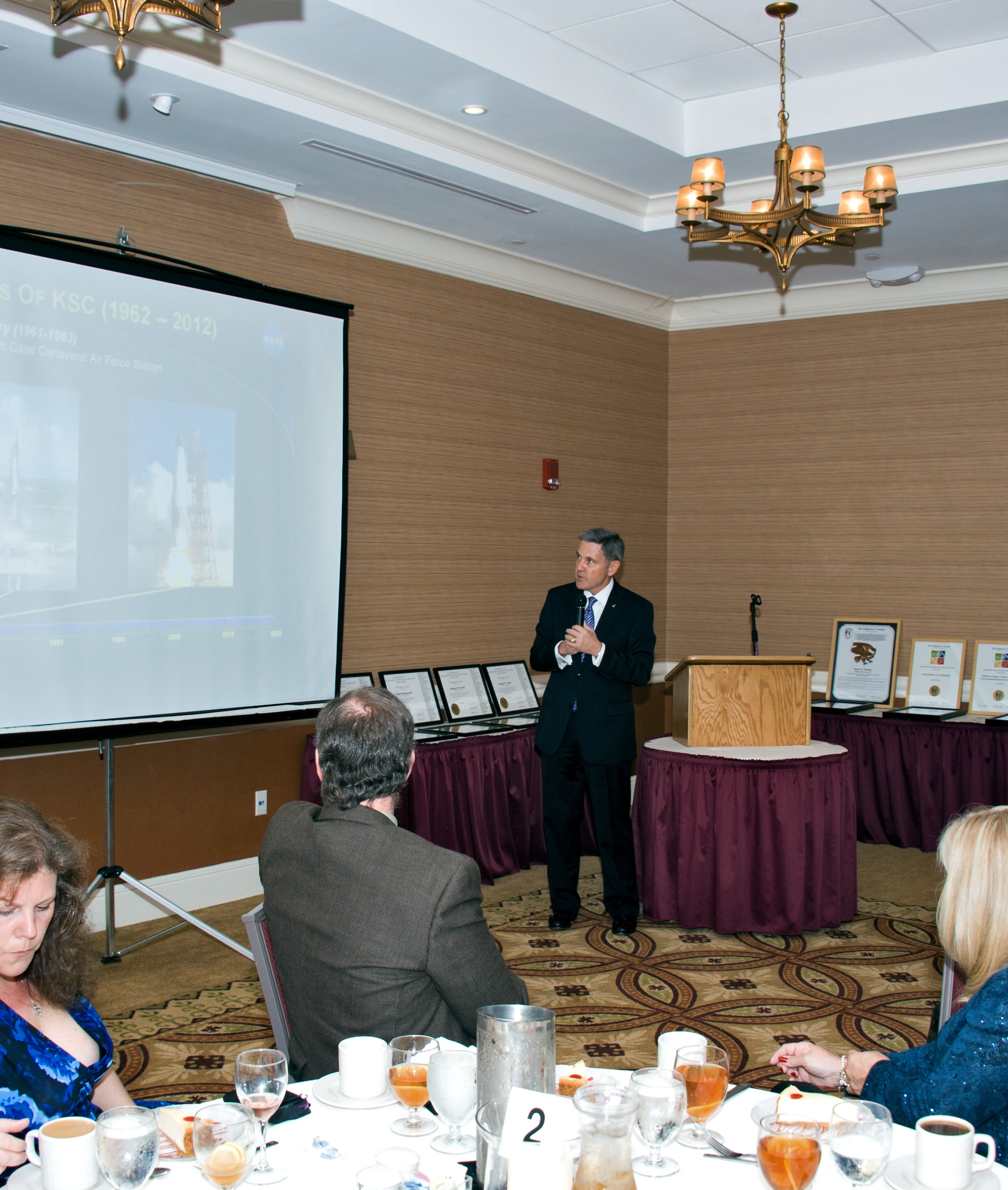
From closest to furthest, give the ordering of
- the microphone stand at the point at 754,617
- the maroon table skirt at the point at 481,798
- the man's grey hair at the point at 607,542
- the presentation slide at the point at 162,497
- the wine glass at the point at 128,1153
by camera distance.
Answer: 1. the wine glass at the point at 128,1153
2. the presentation slide at the point at 162,497
3. the man's grey hair at the point at 607,542
4. the maroon table skirt at the point at 481,798
5. the microphone stand at the point at 754,617

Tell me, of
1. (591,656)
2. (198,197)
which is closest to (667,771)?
(591,656)

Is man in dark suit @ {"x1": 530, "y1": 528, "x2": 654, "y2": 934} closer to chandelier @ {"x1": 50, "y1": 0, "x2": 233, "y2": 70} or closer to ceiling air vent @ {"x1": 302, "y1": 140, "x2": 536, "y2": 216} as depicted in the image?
ceiling air vent @ {"x1": 302, "y1": 140, "x2": 536, "y2": 216}

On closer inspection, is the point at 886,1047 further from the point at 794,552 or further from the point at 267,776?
the point at 794,552

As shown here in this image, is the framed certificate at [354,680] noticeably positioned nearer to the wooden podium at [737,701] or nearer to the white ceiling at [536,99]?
the wooden podium at [737,701]

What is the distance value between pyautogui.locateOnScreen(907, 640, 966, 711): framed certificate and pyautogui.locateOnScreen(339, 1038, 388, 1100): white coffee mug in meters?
5.55

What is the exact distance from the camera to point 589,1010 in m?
3.99

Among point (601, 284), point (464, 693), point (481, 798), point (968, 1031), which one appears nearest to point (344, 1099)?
point (968, 1031)

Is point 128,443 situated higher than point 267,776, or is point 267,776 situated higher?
point 128,443

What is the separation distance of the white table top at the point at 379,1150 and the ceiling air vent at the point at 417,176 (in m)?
4.00

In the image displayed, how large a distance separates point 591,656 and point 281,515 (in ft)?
4.68

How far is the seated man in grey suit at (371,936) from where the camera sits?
1966 mm

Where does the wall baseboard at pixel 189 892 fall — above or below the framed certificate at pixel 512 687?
below

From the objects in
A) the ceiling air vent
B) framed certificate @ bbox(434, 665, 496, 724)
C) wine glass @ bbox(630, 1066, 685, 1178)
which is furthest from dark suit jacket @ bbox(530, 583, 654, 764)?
wine glass @ bbox(630, 1066, 685, 1178)

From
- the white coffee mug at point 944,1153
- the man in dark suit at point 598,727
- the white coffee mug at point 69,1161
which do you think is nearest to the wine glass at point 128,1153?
the white coffee mug at point 69,1161
